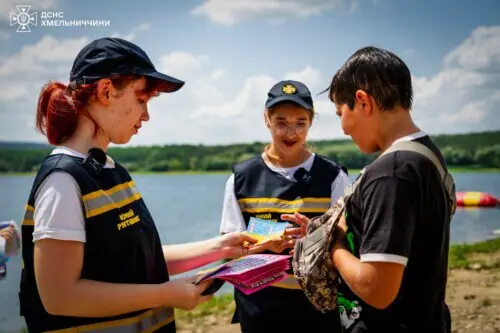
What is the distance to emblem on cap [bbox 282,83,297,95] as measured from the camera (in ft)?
12.7

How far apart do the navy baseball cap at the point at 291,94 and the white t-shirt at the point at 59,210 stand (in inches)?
85.1

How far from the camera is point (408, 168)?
184 cm

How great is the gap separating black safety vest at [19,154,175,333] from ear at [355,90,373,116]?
100 centimetres

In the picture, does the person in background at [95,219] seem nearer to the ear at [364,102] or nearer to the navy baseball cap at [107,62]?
the navy baseball cap at [107,62]

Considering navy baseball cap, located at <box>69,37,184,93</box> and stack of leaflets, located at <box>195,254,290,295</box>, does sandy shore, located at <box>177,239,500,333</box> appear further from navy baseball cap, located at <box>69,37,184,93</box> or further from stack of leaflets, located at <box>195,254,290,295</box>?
navy baseball cap, located at <box>69,37,184,93</box>

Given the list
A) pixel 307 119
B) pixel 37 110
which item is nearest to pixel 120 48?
pixel 37 110

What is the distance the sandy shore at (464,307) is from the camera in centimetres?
593

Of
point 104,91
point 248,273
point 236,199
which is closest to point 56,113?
point 104,91

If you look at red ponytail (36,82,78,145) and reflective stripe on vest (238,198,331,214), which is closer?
red ponytail (36,82,78,145)

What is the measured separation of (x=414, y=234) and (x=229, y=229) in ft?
6.23

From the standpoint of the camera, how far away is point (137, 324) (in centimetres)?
214

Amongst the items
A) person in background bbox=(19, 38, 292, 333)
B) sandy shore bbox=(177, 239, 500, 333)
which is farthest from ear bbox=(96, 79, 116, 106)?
sandy shore bbox=(177, 239, 500, 333)

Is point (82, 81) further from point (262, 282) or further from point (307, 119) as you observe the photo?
point (307, 119)

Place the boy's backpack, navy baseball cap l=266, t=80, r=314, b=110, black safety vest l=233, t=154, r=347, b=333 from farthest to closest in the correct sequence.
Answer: navy baseball cap l=266, t=80, r=314, b=110 → black safety vest l=233, t=154, r=347, b=333 → the boy's backpack
